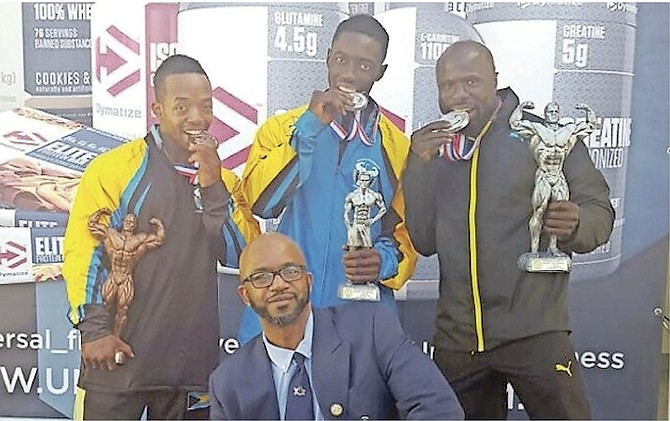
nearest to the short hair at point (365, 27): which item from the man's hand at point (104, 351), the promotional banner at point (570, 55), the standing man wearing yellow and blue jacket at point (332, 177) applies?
the standing man wearing yellow and blue jacket at point (332, 177)

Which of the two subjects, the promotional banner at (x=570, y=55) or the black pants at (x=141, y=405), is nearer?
the promotional banner at (x=570, y=55)

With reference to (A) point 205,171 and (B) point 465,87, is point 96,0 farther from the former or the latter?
(B) point 465,87

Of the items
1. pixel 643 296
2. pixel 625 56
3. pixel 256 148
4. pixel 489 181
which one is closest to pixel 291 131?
pixel 256 148

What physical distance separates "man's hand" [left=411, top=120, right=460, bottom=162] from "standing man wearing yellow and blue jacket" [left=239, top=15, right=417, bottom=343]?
0.02 meters

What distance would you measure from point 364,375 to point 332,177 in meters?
0.40

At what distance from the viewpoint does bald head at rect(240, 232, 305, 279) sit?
5.04ft

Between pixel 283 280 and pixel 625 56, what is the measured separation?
2.64 ft

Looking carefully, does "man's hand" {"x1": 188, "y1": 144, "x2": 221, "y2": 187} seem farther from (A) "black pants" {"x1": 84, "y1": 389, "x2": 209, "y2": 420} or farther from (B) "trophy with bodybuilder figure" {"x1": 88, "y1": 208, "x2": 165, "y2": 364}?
(A) "black pants" {"x1": 84, "y1": 389, "x2": 209, "y2": 420}

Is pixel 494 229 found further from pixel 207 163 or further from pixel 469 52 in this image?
pixel 207 163

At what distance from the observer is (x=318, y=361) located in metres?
1.55

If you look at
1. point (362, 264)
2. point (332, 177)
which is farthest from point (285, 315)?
point (332, 177)

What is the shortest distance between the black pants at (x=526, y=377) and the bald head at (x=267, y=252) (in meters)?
0.35

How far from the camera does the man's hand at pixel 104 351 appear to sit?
1.58 metres

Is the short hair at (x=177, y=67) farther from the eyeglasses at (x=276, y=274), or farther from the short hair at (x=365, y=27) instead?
the eyeglasses at (x=276, y=274)
